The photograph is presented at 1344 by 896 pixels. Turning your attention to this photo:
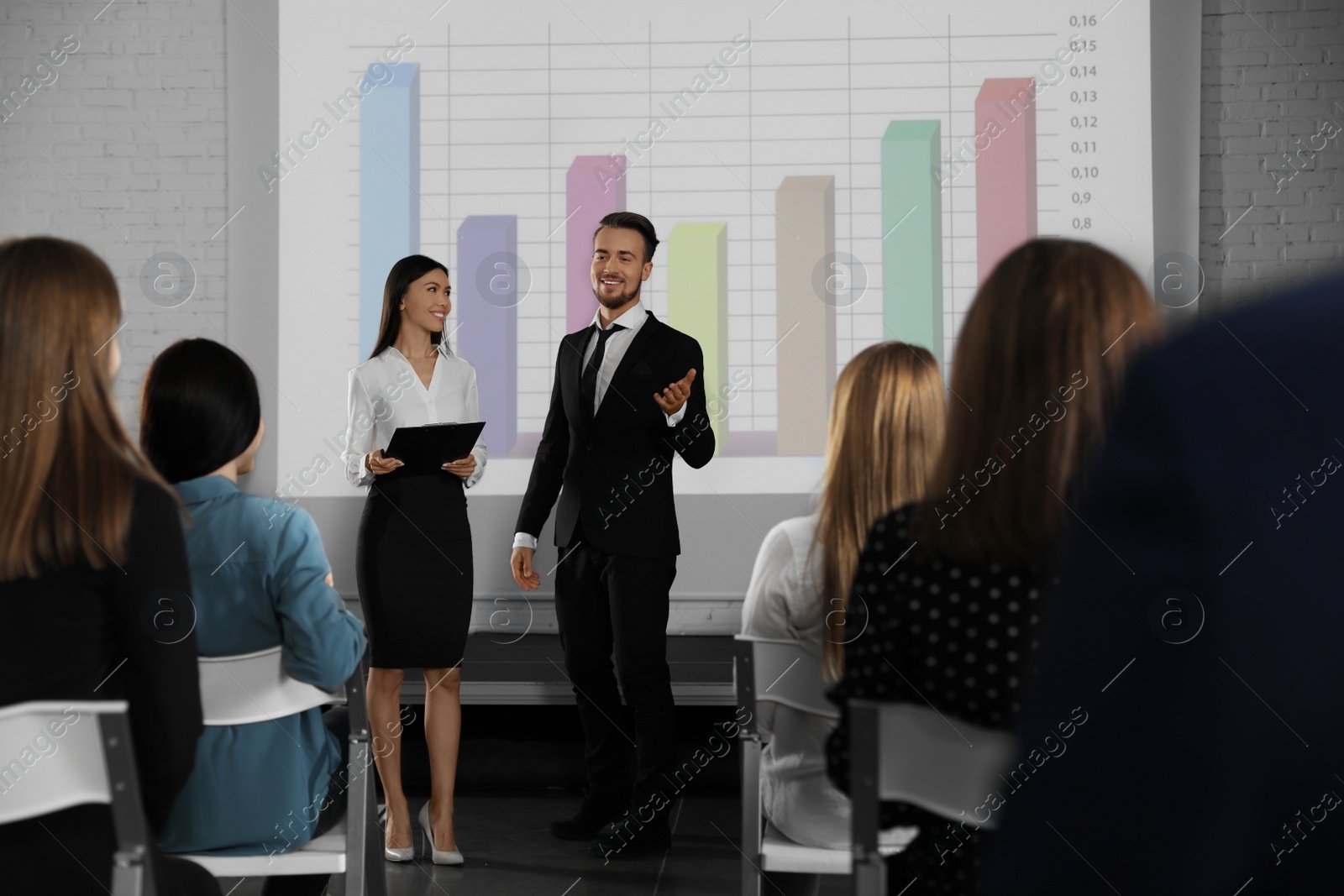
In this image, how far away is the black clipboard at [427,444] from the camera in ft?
8.41

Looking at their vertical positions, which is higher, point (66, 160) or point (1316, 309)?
point (66, 160)

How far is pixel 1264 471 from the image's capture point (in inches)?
12.2

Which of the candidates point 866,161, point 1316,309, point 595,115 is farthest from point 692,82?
point 1316,309

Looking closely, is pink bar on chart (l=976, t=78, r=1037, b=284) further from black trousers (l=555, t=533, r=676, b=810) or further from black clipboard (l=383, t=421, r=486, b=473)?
black clipboard (l=383, t=421, r=486, b=473)

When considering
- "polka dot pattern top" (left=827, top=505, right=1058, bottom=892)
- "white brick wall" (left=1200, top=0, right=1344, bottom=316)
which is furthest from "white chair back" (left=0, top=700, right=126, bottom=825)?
"white brick wall" (left=1200, top=0, right=1344, bottom=316)

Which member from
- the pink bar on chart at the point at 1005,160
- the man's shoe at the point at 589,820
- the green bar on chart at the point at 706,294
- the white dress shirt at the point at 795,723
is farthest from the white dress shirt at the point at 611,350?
the pink bar on chart at the point at 1005,160

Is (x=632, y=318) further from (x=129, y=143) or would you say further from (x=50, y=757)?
(x=129, y=143)

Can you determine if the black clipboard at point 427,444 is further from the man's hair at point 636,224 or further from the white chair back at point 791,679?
the white chair back at point 791,679

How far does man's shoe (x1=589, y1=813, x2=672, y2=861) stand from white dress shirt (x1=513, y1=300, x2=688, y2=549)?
0.78 meters

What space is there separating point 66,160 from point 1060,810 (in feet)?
15.3

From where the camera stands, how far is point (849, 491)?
1.57 m

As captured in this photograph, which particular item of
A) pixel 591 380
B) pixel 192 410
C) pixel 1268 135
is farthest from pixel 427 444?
pixel 1268 135

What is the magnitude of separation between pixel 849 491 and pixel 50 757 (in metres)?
1.07

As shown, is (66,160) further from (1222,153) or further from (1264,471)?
(1264,471)
